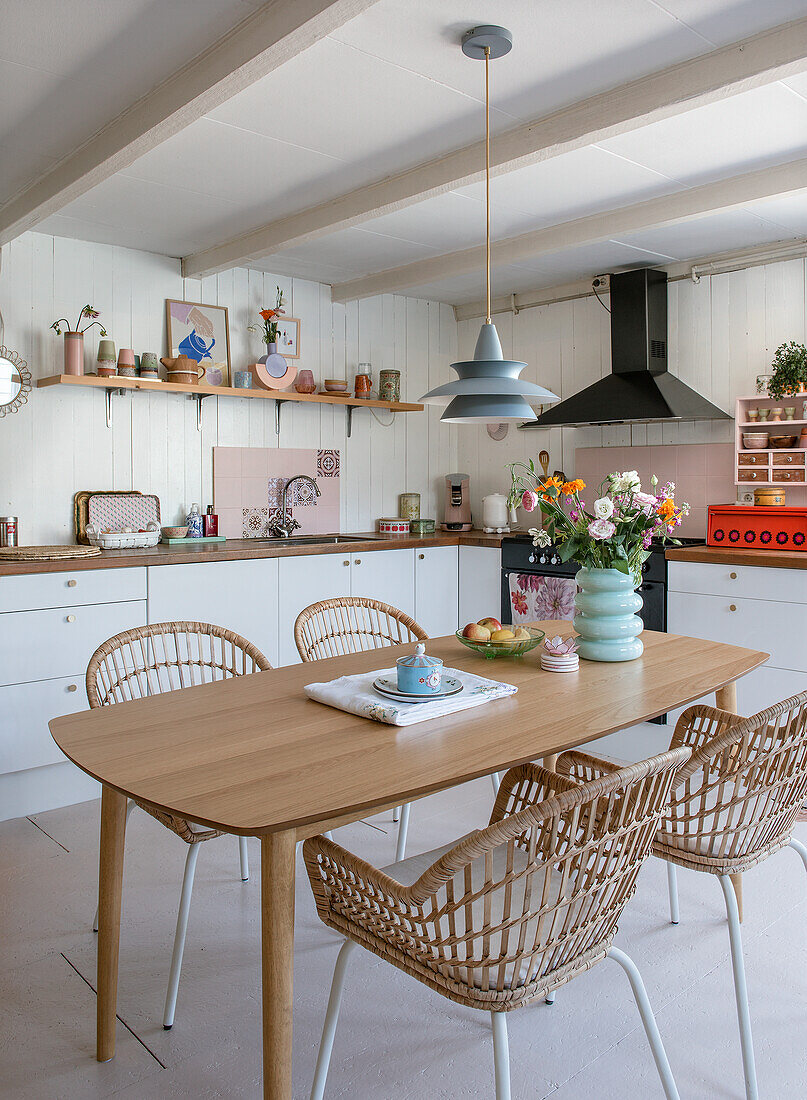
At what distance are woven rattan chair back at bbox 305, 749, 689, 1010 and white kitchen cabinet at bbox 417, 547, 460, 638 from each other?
3.10 m

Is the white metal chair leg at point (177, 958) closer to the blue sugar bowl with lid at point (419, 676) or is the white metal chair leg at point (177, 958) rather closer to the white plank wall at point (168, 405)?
the blue sugar bowl with lid at point (419, 676)

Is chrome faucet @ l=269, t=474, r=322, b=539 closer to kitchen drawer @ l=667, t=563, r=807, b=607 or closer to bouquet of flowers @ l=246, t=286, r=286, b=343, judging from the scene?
bouquet of flowers @ l=246, t=286, r=286, b=343

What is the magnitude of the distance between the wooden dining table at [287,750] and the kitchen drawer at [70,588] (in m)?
1.39

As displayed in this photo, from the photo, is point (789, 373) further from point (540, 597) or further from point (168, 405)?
point (168, 405)

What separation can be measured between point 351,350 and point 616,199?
1908mm

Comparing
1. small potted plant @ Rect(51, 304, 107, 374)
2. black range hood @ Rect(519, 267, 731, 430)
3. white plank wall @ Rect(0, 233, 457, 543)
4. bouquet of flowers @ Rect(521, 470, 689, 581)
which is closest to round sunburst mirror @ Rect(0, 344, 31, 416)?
white plank wall @ Rect(0, 233, 457, 543)

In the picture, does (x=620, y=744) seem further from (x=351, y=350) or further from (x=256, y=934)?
(x=351, y=350)

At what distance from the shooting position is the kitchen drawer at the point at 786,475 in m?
3.88

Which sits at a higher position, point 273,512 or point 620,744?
point 273,512

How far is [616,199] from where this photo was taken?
11.4ft

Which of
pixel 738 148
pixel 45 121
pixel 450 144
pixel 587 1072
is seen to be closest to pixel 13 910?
pixel 587 1072

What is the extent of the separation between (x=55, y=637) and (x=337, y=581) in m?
1.38

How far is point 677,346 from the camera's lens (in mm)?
4383

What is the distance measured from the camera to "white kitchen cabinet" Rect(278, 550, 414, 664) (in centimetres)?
404
